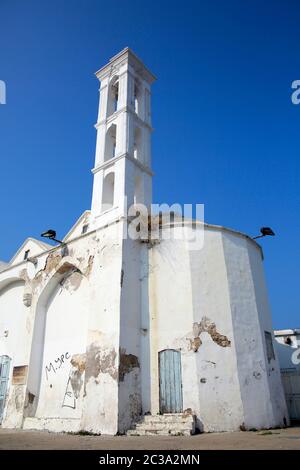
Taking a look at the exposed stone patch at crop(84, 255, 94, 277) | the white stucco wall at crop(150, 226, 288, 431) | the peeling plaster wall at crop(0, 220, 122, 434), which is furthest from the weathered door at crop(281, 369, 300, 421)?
the exposed stone patch at crop(84, 255, 94, 277)

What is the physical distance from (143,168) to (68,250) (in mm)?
5220

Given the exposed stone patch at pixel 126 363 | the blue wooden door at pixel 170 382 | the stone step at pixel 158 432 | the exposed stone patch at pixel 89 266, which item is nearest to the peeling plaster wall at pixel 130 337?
the exposed stone patch at pixel 126 363

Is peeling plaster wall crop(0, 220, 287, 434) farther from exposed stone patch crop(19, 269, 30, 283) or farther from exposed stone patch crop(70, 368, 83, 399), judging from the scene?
exposed stone patch crop(19, 269, 30, 283)

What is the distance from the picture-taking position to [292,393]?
1559 cm

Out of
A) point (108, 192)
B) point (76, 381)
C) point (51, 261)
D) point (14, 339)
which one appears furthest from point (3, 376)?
point (108, 192)

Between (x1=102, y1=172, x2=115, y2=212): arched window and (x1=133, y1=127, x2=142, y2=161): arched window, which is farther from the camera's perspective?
(x1=133, y1=127, x2=142, y2=161): arched window

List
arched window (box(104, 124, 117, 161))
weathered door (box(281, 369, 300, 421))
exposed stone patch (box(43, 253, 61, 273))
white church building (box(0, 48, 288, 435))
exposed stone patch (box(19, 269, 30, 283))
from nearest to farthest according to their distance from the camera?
white church building (box(0, 48, 288, 435)), weathered door (box(281, 369, 300, 421)), exposed stone patch (box(43, 253, 61, 273)), exposed stone patch (box(19, 269, 30, 283)), arched window (box(104, 124, 117, 161))

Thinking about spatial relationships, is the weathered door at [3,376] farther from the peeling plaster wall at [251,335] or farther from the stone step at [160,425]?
the peeling plaster wall at [251,335]

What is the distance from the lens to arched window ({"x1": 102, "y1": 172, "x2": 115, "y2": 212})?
51.4ft

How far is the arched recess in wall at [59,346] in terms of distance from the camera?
43.5 ft

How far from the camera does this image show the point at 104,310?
1236 centimetres

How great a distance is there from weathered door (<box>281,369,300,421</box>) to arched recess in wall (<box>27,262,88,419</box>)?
9.35 meters

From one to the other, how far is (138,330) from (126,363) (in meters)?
1.34

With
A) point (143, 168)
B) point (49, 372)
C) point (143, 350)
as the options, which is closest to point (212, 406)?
point (143, 350)
